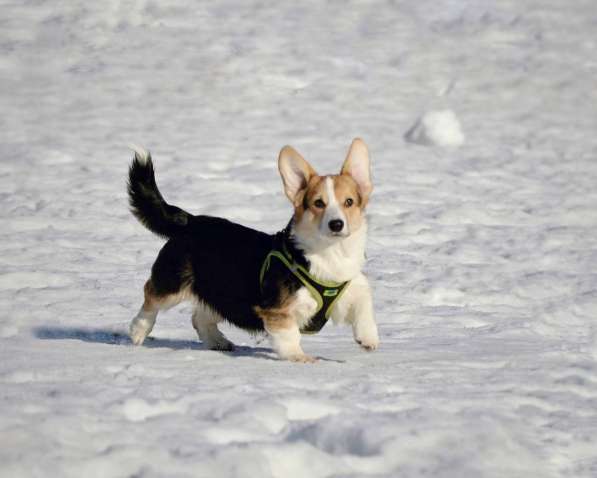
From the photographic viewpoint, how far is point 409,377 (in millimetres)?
4152

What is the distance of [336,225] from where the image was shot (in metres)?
4.25

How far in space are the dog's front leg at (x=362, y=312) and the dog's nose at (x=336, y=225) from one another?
38 centimetres

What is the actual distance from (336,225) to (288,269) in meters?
0.36

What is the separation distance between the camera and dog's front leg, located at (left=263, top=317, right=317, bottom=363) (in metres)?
4.42

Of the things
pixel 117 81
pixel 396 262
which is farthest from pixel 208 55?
pixel 396 262

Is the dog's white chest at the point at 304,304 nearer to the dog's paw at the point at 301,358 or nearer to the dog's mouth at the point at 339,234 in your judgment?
the dog's paw at the point at 301,358

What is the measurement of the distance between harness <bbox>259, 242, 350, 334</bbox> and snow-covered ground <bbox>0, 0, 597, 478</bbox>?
24 cm

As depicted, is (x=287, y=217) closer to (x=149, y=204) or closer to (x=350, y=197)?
(x=149, y=204)

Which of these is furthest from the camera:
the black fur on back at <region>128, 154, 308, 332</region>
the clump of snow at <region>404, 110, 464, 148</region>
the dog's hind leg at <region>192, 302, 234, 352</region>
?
the clump of snow at <region>404, 110, 464, 148</region>

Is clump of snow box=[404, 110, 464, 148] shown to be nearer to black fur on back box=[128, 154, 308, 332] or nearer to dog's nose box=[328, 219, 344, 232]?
black fur on back box=[128, 154, 308, 332]

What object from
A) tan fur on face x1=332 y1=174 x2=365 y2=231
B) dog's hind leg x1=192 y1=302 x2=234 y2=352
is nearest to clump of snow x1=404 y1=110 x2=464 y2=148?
dog's hind leg x1=192 y1=302 x2=234 y2=352

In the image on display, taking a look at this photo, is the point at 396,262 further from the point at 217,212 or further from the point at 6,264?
the point at 6,264

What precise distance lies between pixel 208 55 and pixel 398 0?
329cm

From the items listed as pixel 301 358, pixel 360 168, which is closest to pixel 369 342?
pixel 301 358
